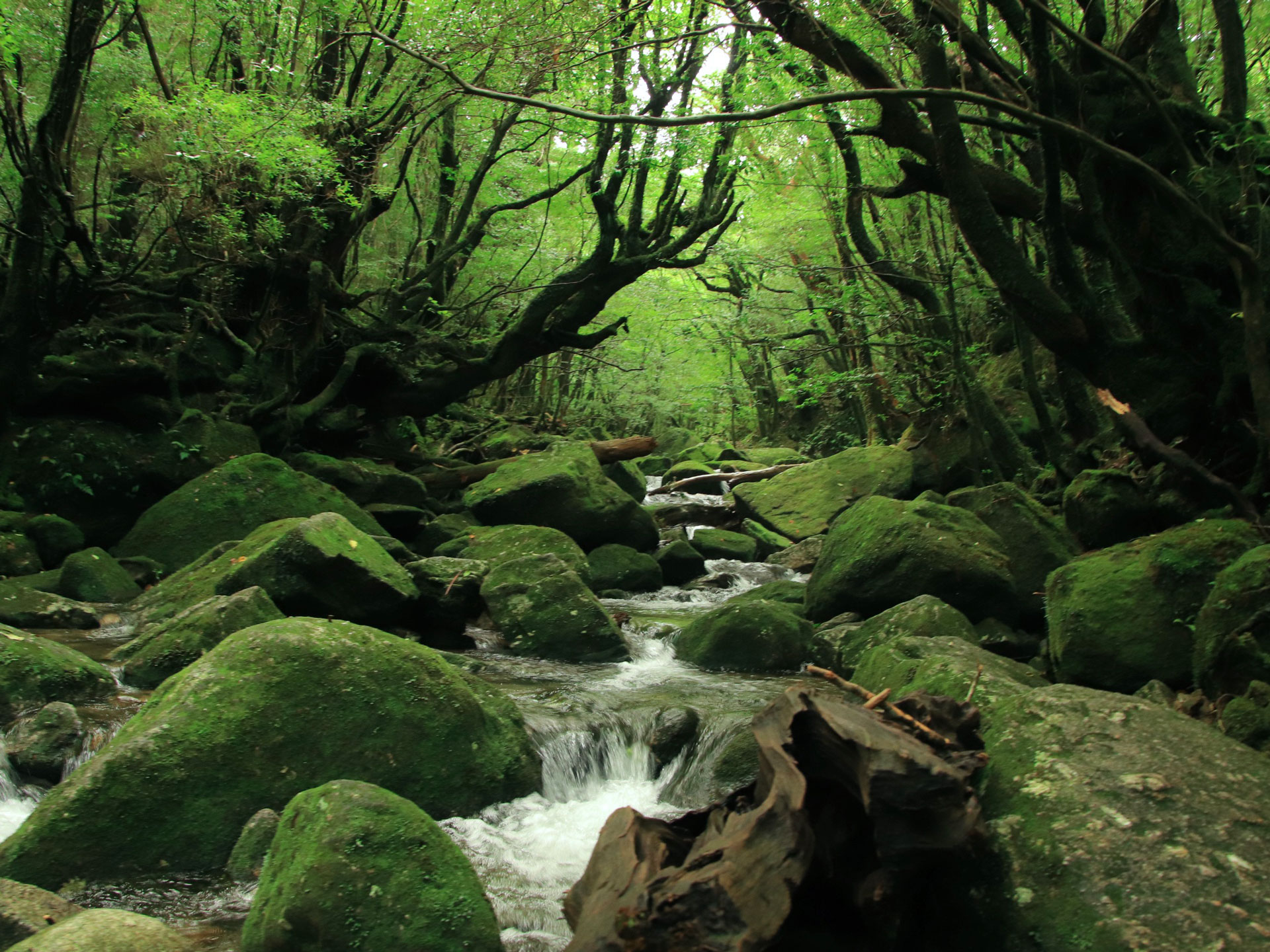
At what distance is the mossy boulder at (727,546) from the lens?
13336 millimetres

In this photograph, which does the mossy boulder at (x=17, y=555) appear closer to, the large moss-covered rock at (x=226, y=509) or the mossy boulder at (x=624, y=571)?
the large moss-covered rock at (x=226, y=509)

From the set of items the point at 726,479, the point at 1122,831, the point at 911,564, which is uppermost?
the point at 1122,831

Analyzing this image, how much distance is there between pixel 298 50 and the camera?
12812 millimetres

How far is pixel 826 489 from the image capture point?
13.9 m

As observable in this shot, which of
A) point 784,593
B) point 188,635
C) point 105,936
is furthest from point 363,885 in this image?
point 784,593

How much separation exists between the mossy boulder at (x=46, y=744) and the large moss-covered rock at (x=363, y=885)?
1971 mm

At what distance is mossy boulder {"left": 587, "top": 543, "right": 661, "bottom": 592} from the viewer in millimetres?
11219

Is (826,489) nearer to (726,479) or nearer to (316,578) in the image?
(726,479)

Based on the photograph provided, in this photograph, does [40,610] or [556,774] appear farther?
[40,610]

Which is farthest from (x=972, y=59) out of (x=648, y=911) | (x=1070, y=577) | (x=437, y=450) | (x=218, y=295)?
(x=437, y=450)

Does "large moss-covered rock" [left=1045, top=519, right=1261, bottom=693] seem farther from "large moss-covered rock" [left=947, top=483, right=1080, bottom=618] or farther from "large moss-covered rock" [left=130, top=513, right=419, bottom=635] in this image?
"large moss-covered rock" [left=130, top=513, right=419, bottom=635]

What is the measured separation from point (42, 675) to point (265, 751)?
80.1 inches

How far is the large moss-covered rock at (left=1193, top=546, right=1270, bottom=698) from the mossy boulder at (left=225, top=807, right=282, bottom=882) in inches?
179

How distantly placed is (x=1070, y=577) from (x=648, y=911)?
4.33m
